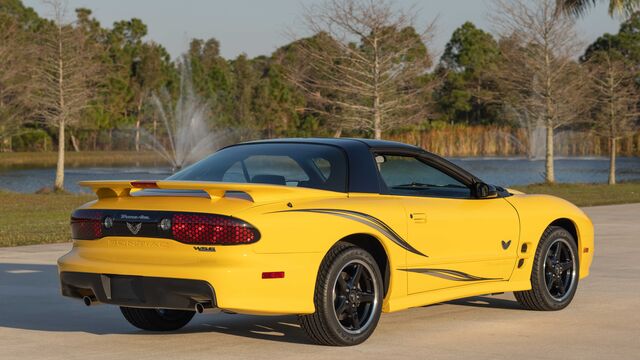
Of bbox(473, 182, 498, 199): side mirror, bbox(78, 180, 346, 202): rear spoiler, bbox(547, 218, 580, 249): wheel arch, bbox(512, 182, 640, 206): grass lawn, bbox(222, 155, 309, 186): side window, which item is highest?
bbox(222, 155, 309, 186): side window

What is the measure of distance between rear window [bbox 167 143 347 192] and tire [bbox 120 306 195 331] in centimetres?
104

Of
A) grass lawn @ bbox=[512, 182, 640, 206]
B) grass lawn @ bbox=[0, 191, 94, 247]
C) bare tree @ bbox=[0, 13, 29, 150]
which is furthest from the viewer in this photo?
bare tree @ bbox=[0, 13, 29, 150]

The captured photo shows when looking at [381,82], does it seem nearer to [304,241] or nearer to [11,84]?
[11,84]

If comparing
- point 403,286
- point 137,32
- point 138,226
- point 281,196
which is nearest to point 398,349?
point 403,286

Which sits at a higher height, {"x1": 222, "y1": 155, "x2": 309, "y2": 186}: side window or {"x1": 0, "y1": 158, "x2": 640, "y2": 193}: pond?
{"x1": 222, "y1": 155, "x2": 309, "y2": 186}: side window

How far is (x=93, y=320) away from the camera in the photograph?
9664mm

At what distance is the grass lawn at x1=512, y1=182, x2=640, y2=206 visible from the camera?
98.4 feet

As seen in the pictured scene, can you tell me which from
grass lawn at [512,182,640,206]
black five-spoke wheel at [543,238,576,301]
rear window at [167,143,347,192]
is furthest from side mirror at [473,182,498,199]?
grass lawn at [512,182,640,206]

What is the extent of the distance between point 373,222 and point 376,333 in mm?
952

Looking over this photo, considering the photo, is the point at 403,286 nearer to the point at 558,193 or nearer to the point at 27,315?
the point at 27,315

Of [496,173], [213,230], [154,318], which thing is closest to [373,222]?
[213,230]

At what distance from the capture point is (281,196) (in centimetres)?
797

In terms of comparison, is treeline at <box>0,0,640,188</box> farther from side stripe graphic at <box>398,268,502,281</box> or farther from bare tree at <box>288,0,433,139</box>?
side stripe graphic at <box>398,268,502,281</box>

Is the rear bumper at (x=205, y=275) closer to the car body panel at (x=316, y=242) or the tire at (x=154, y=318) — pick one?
the car body panel at (x=316, y=242)
